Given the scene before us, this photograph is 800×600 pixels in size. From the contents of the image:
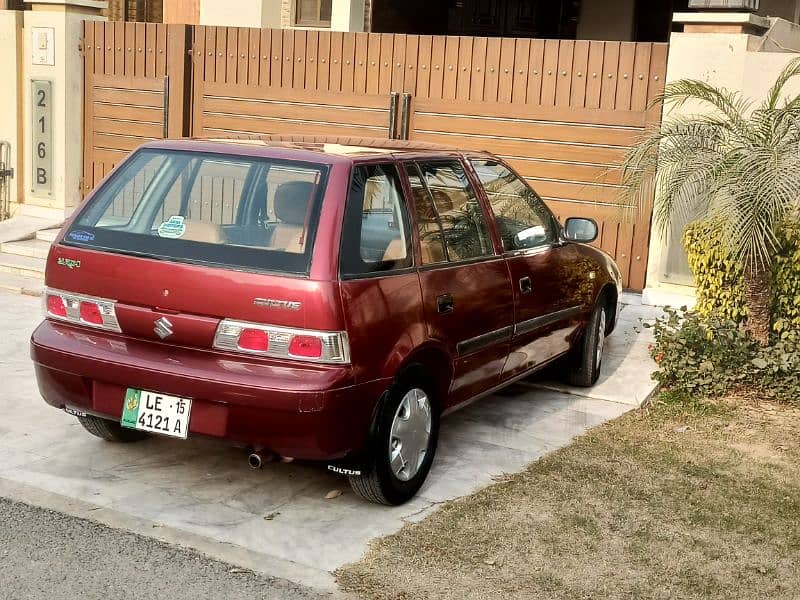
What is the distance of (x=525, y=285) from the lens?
630 centimetres


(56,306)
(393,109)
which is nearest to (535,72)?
(393,109)

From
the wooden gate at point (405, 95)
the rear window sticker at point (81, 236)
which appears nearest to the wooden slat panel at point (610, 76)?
the wooden gate at point (405, 95)

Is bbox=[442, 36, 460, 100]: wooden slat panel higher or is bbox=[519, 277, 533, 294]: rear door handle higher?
bbox=[442, 36, 460, 100]: wooden slat panel

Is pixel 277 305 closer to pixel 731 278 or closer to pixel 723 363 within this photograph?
pixel 723 363

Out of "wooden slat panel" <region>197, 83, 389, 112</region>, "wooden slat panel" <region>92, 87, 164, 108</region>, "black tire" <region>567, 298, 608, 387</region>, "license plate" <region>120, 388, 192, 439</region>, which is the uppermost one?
"wooden slat panel" <region>197, 83, 389, 112</region>

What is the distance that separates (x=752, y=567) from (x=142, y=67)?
9.00m

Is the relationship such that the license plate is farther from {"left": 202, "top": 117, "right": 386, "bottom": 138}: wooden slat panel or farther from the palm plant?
{"left": 202, "top": 117, "right": 386, "bottom": 138}: wooden slat panel

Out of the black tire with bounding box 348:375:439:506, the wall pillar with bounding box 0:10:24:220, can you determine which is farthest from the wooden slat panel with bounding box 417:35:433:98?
the black tire with bounding box 348:375:439:506

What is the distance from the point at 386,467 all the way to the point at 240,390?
2.69 feet

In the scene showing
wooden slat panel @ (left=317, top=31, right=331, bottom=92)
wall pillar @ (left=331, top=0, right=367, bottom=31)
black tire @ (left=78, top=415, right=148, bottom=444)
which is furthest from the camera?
wall pillar @ (left=331, top=0, right=367, bottom=31)

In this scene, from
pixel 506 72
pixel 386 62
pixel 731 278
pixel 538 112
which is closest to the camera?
pixel 731 278

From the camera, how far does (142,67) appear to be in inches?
466

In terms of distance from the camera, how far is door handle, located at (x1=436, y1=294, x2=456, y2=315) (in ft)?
17.7

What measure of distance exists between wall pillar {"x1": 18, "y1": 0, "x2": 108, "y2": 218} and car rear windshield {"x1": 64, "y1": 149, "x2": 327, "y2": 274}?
7052mm
